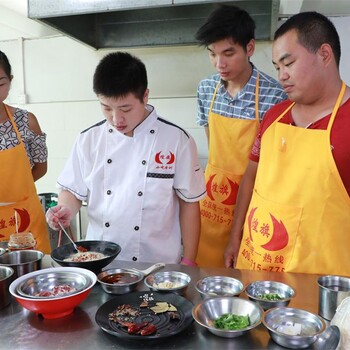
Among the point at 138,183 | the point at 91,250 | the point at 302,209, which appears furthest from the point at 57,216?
the point at 302,209

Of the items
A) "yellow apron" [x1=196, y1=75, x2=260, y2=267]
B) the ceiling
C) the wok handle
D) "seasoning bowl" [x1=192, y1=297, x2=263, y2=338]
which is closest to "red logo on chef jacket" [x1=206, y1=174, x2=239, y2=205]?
"yellow apron" [x1=196, y1=75, x2=260, y2=267]

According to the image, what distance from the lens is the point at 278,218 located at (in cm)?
147

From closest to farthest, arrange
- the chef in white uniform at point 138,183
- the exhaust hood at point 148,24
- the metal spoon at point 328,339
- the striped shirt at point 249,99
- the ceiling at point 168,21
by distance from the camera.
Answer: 1. the metal spoon at point 328,339
2. the chef in white uniform at point 138,183
3. the striped shirt at point 249,99
4. the exhaust hood at point 148,24
5. the ceiling at point 168,21

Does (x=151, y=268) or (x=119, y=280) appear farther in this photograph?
(x=151, y=268)

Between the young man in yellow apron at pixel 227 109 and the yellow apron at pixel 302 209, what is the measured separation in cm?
53

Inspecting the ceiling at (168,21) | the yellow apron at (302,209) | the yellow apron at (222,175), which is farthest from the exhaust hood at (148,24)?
the yellow apron at (302,209)

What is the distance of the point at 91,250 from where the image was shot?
148 centimetres

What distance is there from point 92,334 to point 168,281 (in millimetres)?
355

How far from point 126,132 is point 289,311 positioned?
100 centimetres

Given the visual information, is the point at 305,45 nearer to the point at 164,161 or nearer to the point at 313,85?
the point at 313,85

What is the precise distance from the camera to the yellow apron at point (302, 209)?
4.54ft

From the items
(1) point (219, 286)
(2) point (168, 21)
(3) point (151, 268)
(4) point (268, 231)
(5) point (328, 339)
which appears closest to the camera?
(5) point (328, 339)

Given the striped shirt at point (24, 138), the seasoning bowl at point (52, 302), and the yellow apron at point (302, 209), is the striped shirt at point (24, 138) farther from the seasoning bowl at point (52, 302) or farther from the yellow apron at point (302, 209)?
the yellow apron at point (302, 209)

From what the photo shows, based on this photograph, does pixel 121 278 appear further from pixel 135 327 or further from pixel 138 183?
pixel 138 183
